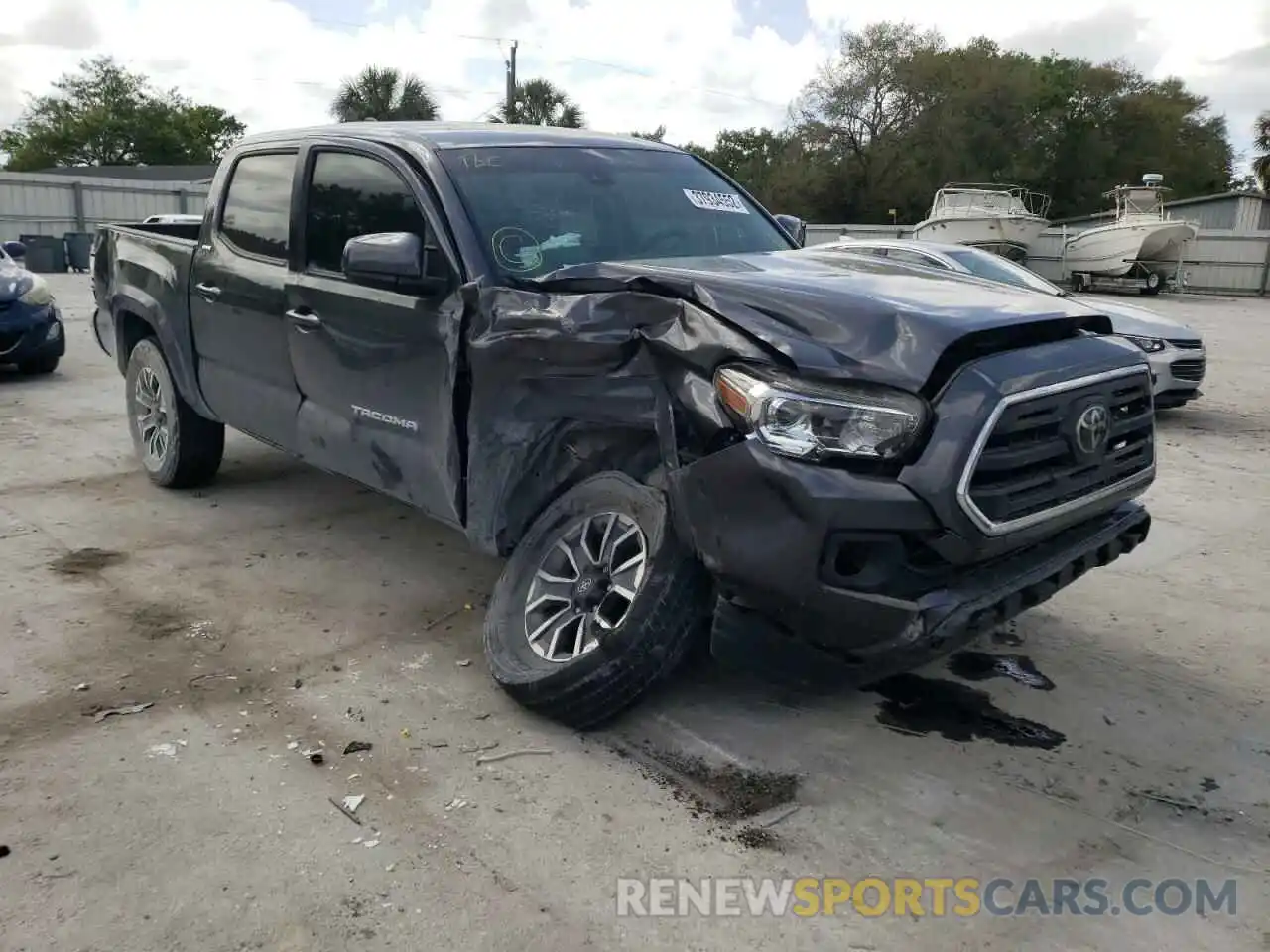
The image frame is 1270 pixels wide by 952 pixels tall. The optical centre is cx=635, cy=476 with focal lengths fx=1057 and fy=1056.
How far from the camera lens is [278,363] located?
4703 millimetres

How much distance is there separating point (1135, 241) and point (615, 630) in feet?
91.4

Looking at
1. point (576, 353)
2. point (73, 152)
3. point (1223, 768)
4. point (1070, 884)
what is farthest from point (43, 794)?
point (73, 152)

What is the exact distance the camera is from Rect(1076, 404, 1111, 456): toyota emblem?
3.04m

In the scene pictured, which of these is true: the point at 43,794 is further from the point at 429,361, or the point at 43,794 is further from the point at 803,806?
the point at 803,806

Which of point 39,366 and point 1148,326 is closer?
point 1148,326

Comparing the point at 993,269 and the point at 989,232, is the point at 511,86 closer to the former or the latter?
the point at 989,232

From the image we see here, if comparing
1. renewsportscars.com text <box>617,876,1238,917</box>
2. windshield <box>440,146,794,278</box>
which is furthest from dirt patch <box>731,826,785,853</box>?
windshield <box>440,146,794,278</box>

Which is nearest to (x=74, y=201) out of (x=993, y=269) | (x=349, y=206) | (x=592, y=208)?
(x=993, y=269)

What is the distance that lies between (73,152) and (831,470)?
66.9 m

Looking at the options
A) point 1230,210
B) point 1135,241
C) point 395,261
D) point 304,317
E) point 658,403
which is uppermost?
A: point 1230,210

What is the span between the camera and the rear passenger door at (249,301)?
4.71 meters

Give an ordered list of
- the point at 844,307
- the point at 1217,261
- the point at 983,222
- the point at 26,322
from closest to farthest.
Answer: the point at 844,307 → the point at 26,322 → the point at 983,222 → the point at 1217,261

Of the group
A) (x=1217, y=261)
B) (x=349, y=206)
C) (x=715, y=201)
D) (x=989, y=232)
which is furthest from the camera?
(x=1217, y=261)

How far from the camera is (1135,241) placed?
27031 millimetres
